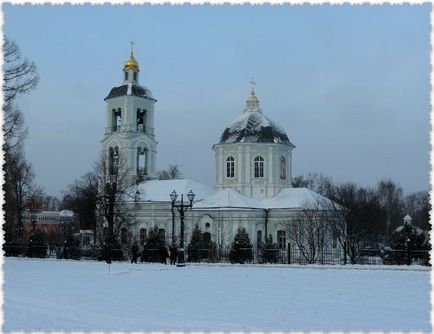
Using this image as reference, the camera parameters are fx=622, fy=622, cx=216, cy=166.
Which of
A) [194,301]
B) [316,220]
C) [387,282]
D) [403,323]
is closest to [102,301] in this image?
[194,301]

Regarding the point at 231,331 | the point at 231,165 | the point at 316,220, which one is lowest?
the point at 231,331

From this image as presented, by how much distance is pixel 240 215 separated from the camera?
147ft

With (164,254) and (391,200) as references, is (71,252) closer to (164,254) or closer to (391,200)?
(164,254)

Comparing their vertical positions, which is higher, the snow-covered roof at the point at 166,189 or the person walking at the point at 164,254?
the snow-covered roof at the point at 166,189

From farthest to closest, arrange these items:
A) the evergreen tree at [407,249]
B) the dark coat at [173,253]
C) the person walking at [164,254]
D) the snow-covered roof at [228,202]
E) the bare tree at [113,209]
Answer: the snow-covered roof at [228,202] < the bare tree at [113,209] < the person walking at [164,254] < the dark coat at [173,253] < the evergreen tree at [407,249]

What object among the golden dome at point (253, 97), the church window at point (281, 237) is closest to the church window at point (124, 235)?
the church window at point (281, 237)

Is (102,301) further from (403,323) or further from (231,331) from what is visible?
(403,323)

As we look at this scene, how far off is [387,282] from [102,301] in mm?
9569

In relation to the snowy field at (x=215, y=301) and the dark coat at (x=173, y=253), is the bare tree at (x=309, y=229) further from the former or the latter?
the snowy field at (x=215, y=301)

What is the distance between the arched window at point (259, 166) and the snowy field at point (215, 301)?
24.8 m

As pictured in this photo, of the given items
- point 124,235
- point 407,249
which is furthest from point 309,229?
point 124,235

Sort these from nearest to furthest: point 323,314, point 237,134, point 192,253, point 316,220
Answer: point 323,314
point 192,253
point 316,220
point 237,134

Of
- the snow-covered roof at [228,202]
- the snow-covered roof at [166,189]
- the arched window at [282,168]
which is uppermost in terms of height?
the arched window at [282,168]

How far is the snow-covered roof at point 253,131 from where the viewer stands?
47656 mm
